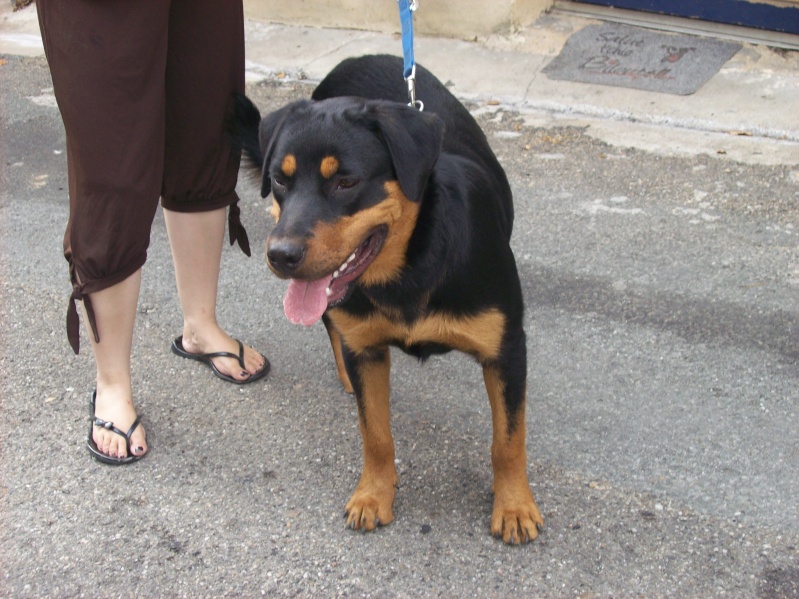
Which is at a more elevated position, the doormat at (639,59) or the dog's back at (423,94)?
the dog's back at (423,94)

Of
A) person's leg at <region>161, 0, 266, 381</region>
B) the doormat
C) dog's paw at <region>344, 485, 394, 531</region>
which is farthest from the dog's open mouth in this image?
the doormat

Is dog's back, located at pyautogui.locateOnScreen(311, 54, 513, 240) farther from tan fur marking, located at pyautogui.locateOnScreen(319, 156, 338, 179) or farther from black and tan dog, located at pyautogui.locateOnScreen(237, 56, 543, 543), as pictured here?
tan fur marking, located at pyautogui.locateOnScreen(319, 156, 338, 179)

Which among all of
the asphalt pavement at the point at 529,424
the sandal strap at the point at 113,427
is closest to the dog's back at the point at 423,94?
the asphalt pavement at the point at 529,424

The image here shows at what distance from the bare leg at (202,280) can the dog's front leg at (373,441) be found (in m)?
0.87

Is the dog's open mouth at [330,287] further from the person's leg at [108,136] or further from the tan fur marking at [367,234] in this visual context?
the person's leg at [108,136]

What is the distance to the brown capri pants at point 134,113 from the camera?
2.67 m

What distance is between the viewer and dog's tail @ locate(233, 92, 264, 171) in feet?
10.2

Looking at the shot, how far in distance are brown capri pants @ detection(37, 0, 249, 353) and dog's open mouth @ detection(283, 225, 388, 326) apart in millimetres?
713

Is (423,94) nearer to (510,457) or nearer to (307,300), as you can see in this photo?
(307,300)

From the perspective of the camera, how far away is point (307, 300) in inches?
99.3

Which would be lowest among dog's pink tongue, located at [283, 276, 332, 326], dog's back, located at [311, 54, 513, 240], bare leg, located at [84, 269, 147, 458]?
bare leg, located at [84, 269, 147, 458]

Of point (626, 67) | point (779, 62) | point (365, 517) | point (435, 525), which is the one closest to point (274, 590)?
point (365, 517)

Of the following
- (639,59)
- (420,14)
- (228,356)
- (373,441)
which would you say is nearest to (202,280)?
(228,356)

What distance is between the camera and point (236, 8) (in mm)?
3025
